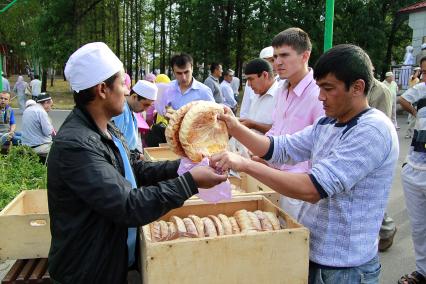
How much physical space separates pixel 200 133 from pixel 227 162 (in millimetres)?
295

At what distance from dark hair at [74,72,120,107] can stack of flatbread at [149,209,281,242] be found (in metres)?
0.76

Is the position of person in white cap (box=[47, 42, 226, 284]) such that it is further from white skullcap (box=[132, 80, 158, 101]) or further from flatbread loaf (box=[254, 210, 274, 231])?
white skullcap (box=[132, 80, 158, 101])

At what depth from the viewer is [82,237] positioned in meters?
1.84

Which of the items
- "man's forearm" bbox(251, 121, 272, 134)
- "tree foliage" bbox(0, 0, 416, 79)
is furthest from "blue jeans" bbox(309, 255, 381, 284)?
"tree foliage" bbox(0, 0, 416, 79)

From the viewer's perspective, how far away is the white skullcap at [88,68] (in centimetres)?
188

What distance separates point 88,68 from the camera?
187 centimetres

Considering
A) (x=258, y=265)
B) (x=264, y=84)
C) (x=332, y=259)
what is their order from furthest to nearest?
(x=264, y=84) → (x=258, y=265) → (x=332, y=259)

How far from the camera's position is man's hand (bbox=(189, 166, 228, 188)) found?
1867mm

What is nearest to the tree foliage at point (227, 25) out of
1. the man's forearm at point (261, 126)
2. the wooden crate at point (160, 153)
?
the wooden crate at point (160, 153)

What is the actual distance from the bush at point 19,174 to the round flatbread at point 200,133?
2.64 m

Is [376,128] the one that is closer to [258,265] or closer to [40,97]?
[258,265]

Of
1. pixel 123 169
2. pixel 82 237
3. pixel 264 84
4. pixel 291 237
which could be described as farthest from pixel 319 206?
pixel 264 84

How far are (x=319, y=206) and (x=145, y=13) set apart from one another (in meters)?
37.4

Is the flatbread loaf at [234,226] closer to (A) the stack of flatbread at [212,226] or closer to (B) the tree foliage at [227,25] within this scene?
(A) the stack of flatbread at [212,226]
